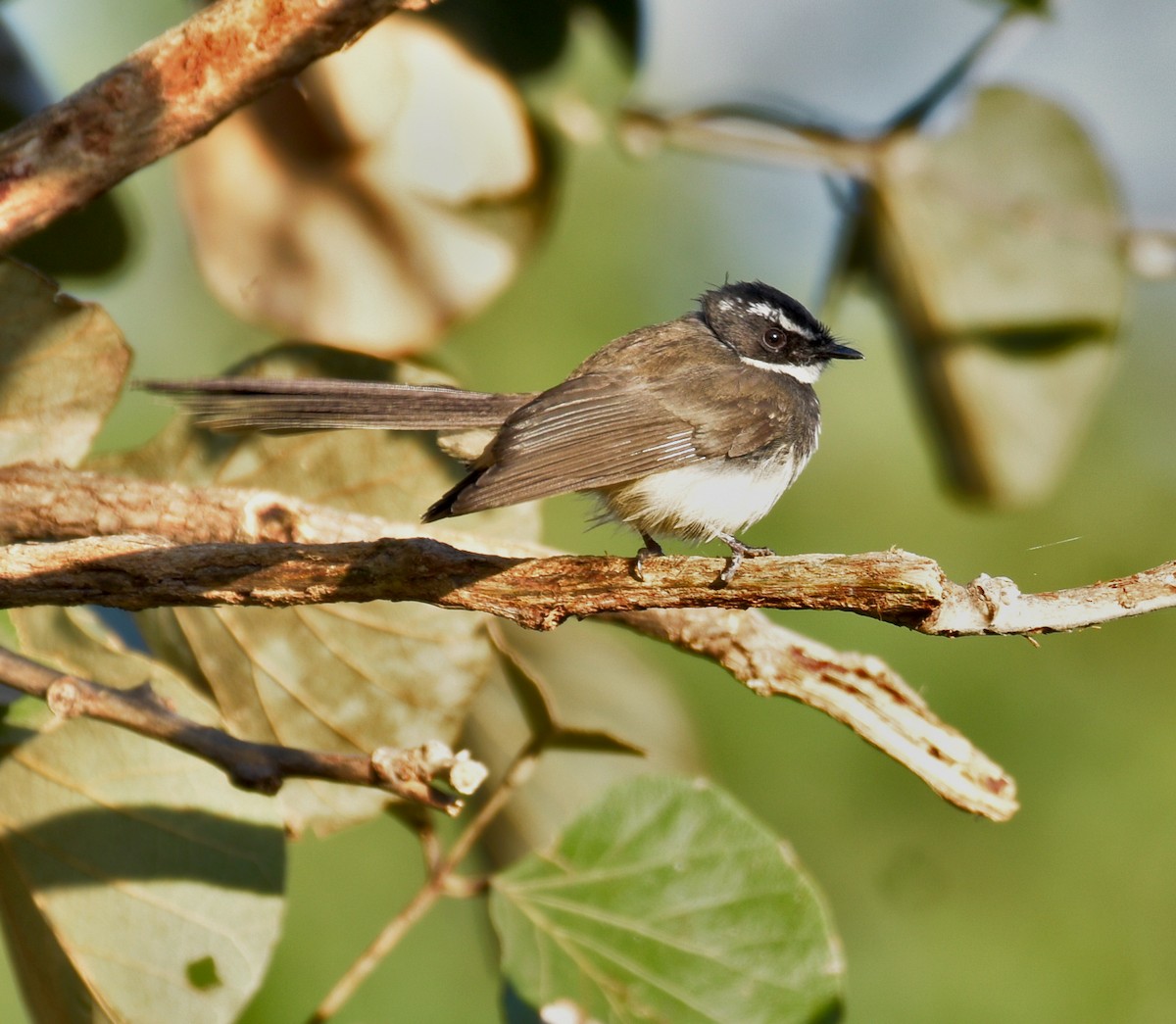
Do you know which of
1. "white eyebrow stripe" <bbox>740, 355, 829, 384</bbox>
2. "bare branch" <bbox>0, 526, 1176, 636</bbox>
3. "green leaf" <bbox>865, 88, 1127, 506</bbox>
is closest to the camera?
"bare branch" <bbox>0, 526, 1176, 636</bbox>

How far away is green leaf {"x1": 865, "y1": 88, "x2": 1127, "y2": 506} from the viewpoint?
3.73 meters

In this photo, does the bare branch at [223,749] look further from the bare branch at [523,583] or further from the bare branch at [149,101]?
the bare branch at [149,101]

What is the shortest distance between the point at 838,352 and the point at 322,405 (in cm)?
139

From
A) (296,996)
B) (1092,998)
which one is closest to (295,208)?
(296,996)

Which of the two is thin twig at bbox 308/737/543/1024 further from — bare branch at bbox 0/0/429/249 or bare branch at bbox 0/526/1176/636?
bare branch at bbox 0/0/429/249

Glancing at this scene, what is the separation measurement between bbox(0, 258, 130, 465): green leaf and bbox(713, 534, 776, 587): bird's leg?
1.17 m

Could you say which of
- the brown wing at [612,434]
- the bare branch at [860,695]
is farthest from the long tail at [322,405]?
the bare branch at [860,695]

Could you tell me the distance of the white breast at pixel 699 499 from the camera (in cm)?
261

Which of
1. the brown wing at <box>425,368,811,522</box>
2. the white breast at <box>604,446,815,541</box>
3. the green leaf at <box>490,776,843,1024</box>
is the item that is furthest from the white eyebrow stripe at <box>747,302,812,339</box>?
the green leaf at <box>490,776,843,1024</box>

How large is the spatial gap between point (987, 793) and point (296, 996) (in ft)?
13.2

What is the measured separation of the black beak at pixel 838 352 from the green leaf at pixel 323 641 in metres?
1.14

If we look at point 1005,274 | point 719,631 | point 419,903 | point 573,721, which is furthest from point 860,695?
point 1005,274

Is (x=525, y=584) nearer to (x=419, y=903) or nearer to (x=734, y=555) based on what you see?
(x=734, y=555)

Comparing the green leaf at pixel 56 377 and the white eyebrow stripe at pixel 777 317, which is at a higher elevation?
the green leaf at pixel 56 377
